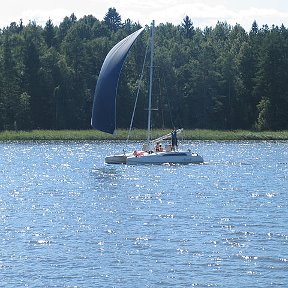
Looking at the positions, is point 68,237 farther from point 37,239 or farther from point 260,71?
point 260,71

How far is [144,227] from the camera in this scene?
1197 inches

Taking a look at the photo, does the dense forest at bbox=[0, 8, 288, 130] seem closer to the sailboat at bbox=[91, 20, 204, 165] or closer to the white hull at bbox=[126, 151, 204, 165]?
the sailboat at bbox=[91, 20, 204, 165]

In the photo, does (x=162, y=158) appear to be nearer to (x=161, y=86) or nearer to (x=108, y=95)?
(x=108, y=95)

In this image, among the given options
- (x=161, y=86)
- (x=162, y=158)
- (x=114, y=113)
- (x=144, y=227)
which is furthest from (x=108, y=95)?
(x=161, y=86)

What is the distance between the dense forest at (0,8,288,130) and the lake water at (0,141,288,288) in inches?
2079

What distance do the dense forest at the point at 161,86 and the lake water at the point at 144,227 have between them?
2079 inches

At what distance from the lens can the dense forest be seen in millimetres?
107688

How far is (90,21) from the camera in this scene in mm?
Result: 170000

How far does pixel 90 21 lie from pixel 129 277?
149m

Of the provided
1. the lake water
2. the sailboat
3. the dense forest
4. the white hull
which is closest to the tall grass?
the dense forest

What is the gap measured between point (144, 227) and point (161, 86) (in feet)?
265

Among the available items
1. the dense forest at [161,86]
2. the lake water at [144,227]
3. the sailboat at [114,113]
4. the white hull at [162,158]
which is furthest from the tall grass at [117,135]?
the lake water at [144,227]

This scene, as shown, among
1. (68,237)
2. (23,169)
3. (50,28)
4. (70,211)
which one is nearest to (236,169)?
(23,169)

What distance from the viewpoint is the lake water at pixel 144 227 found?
2339 cm
